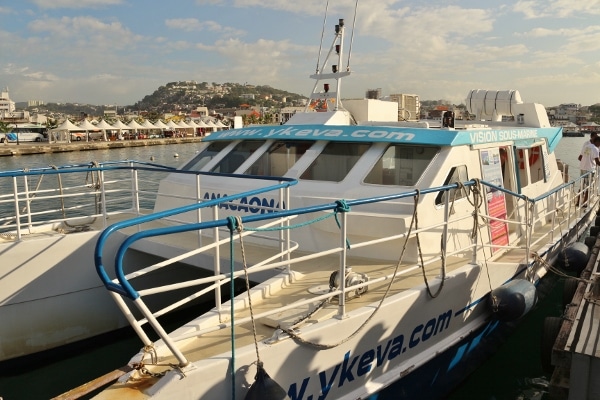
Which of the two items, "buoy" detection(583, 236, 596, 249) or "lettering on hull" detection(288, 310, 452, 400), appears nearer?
"lettering on hull" detection(288, 310, 452, 400)

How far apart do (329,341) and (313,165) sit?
9.70 feet

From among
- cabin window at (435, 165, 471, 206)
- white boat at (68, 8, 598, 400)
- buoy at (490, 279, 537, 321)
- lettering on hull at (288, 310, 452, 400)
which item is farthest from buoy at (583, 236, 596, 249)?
lettering on hull at (288, 310, 452, 400)

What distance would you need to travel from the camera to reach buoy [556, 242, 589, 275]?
25.7 feet

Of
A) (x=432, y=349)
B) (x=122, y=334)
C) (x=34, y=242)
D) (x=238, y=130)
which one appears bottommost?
(x=122, y=334)

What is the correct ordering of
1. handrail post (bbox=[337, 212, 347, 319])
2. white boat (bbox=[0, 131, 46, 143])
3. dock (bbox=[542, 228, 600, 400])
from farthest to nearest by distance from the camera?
1. white boat (bbox=[0, 131, 46, 143])
2. dock (bbox=[542, 228, 600, 400])
3. handrail post (bbox=[337, 212, 347, 319])

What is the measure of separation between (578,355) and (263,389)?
3.05 meters

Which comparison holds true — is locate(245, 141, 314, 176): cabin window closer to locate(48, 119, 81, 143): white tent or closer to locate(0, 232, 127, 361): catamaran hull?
locate(0, 232, 127, 361): catamaran hull

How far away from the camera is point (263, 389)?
320 cm

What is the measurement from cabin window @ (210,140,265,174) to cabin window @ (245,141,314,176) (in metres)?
0.31

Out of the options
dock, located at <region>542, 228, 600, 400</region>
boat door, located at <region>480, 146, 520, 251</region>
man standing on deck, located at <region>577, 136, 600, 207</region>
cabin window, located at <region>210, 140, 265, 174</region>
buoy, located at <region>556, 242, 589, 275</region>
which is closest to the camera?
dock, located at <region>542, 228, 600, 400</region>

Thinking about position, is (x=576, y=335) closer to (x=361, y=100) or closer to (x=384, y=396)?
(x=384, y=396)

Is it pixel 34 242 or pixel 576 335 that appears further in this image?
pixel 34 242

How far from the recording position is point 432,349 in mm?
4961

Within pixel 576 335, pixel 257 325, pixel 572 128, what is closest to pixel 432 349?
pixel 576 335
